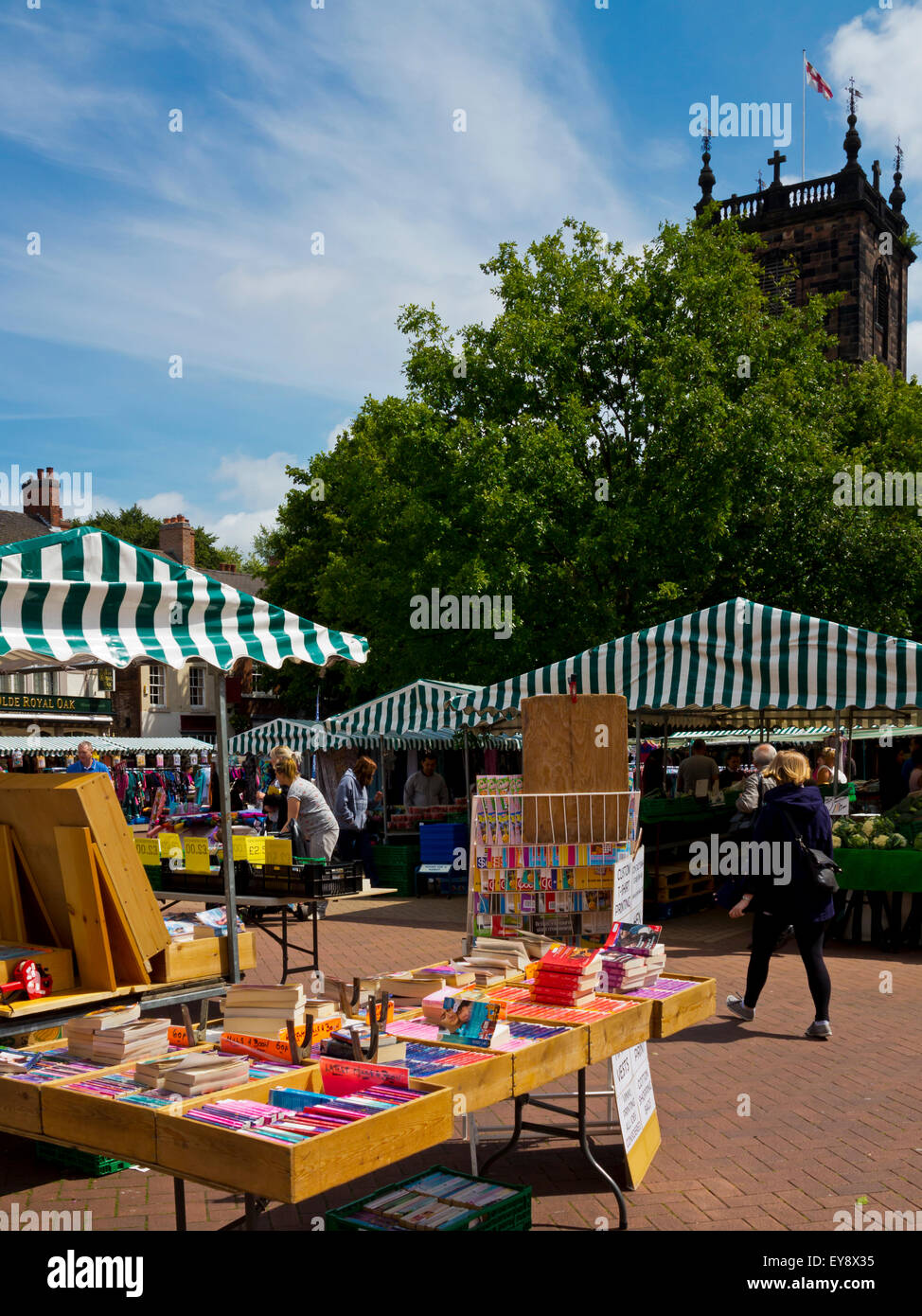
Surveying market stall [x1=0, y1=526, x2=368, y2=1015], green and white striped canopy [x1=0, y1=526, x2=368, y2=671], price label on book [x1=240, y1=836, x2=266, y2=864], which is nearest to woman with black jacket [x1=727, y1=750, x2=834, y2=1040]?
price label on book [x1=240, y1=836, x2=266, y2=864]

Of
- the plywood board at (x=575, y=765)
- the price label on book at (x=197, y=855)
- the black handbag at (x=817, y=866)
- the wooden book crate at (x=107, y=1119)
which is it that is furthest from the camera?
the price label on book at (x=197, y=855)

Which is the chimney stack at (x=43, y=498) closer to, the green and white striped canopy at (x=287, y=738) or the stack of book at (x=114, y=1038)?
the green and white striped canopy at (x=287, y=738)

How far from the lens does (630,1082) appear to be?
5.36 meters

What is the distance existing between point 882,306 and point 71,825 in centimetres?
5208

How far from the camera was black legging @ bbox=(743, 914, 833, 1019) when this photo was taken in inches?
312

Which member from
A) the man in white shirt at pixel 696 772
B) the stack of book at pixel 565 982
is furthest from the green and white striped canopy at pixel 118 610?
the man in white shirt at pixel 696 772

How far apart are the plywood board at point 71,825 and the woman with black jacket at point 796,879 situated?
427 centimetres

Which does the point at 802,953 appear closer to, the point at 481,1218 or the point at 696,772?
the point at 481,1218

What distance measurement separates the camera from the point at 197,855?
27.6 ft

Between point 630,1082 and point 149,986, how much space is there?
245cm

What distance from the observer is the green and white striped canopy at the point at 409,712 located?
1822 cm

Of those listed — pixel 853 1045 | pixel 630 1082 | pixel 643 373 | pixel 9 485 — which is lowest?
pixel 853 1045

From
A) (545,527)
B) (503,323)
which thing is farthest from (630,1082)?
(503,323)
